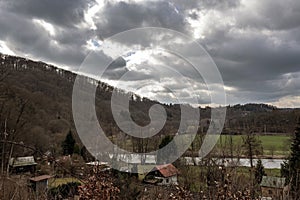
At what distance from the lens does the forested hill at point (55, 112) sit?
16.6 ft

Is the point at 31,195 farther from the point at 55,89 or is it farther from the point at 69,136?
the point at 55,89

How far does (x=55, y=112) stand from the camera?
1570 inches

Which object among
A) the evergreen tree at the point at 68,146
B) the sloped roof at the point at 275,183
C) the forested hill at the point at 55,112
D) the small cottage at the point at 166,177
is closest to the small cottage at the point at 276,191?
the sloped roof at the point at 275,183

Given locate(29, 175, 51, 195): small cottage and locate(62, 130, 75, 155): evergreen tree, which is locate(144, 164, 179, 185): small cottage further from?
locate(62, 130, 75, 155): evergreen tree

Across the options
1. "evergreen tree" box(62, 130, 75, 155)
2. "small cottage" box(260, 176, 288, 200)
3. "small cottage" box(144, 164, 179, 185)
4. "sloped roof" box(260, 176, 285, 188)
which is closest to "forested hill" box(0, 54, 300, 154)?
"evergreen tree" box(62, 130, 75, 155)

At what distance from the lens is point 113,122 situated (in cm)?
1133

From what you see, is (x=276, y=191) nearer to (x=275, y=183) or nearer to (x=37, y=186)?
(x=275, y=183)

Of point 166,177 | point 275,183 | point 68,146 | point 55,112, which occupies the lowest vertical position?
point 166,177

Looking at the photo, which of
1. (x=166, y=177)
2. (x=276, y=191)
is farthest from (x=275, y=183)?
(x=166, y=177)

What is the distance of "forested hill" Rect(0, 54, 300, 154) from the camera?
505cm

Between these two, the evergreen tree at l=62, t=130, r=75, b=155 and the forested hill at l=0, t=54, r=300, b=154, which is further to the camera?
the evergreen tree at l=62, t=130, r=75, b=155

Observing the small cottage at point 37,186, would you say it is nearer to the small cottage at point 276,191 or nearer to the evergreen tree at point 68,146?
the evergreen tree at point 68,146

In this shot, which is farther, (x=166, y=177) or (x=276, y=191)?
(x=166, y=177)

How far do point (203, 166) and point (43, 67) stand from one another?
224 ft
